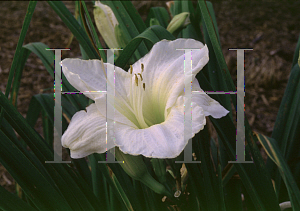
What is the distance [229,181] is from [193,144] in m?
0.31

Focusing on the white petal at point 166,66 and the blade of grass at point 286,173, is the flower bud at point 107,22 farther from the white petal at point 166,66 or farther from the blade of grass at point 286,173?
the blade of grass at point 286,173

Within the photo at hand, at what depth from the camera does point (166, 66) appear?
503mm

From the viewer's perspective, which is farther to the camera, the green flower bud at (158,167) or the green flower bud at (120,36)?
the green flower bud at (120,36)

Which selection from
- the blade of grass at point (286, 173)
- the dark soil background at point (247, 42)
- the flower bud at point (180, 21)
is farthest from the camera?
the dark soil background at point (247, 42)

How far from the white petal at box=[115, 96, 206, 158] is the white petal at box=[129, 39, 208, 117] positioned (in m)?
0.07

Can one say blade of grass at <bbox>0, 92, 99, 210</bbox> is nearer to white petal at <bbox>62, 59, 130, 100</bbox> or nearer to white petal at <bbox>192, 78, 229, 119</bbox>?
white petal at <bbox>62, 59, 130, 100</bbox>

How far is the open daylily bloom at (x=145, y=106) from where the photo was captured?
379 mm

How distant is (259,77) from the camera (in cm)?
181

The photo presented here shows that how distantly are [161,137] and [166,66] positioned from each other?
0.56 feet

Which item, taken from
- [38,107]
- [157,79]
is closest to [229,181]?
[157,79]

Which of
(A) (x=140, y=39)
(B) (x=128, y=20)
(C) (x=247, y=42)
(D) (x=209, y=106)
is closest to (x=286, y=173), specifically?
(D) (x=209, y=106)

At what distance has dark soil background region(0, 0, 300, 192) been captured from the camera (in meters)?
1.74

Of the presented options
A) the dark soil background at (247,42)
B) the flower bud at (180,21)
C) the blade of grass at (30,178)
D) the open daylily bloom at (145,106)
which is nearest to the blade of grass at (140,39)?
the open daylily bloom at (145,106)

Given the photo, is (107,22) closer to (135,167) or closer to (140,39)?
(140,39)
